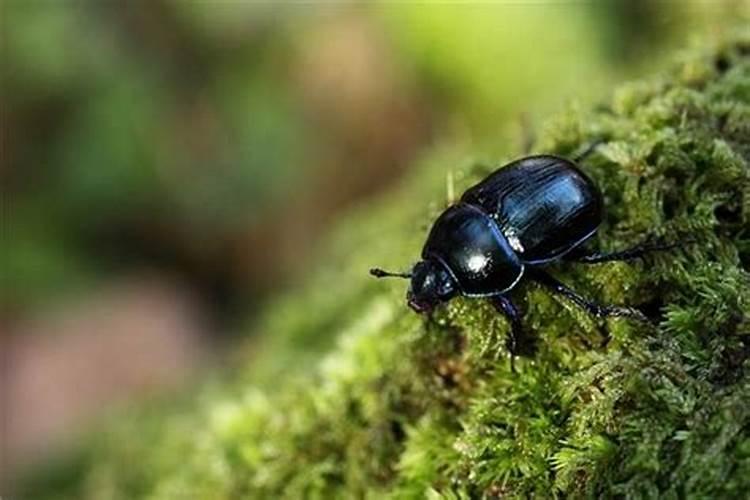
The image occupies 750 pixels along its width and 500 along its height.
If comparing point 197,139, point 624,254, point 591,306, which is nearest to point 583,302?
point 591,306

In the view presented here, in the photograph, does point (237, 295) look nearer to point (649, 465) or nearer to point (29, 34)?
point (29, 34)

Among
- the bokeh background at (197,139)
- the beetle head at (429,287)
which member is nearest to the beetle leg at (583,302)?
the beetle head at (429,287)

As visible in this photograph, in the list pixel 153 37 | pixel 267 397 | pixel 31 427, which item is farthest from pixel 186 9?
pixel 267 397

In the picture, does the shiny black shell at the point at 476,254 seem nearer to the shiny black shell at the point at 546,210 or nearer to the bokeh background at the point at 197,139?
the shiny black shell at the point at 546,210

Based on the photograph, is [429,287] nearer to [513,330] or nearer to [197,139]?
[513,330]

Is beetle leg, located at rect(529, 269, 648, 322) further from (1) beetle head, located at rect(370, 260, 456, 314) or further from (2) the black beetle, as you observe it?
(1) beetle head, located at rect(370, 260, 456, 314)
